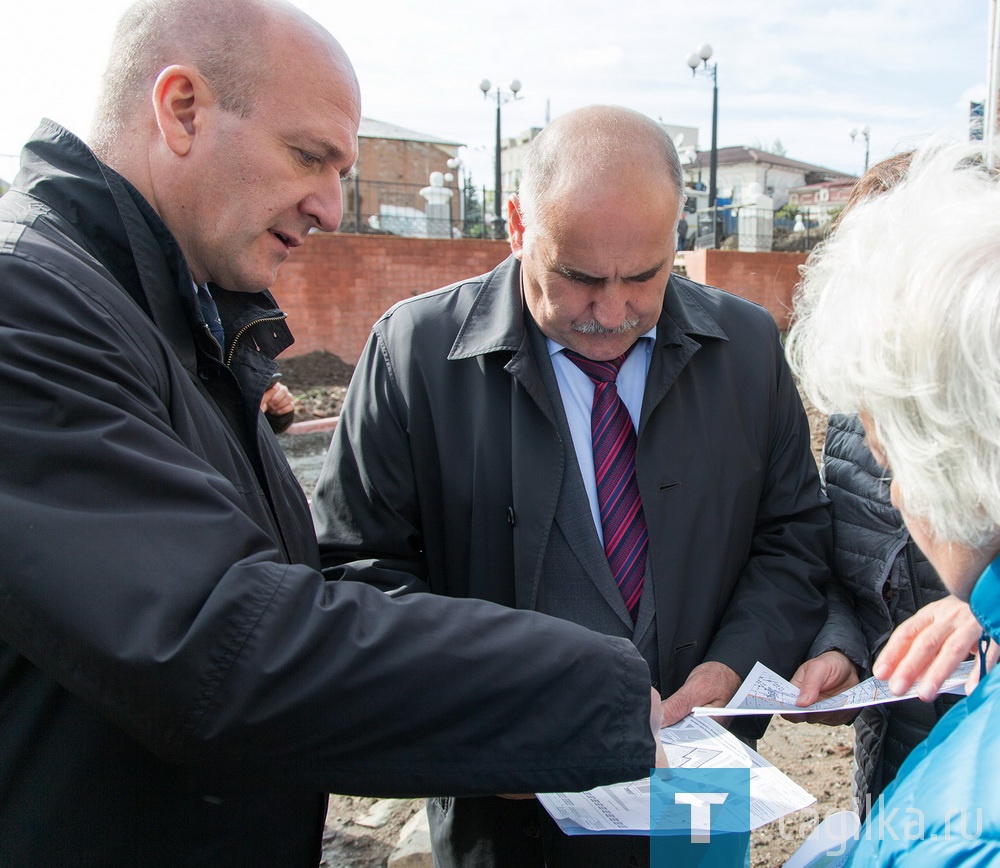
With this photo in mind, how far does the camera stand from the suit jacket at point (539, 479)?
2.05 meters

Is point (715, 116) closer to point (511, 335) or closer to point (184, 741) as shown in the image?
point (511, 335)

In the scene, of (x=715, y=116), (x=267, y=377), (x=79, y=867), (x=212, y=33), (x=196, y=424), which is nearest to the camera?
(x=79, y=867)

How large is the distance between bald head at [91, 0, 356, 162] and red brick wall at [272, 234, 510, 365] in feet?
46.6

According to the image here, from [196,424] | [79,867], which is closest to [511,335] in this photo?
[196,424]

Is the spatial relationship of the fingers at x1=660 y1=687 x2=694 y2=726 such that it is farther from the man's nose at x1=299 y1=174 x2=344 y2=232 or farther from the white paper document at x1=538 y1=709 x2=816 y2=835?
the man's nose at x1=299 y1=174 x2=344 y2=232

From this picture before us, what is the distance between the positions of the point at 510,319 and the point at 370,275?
577 inches

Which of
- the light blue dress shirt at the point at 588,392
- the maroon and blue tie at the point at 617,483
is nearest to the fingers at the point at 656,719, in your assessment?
the maroon and blue tie at the point at 617,483

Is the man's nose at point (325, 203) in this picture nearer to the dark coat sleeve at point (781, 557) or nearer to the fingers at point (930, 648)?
the dark coat sleeve at point (781, 557)

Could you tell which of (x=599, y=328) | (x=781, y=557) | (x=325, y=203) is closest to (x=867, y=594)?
(x=781, y=557)

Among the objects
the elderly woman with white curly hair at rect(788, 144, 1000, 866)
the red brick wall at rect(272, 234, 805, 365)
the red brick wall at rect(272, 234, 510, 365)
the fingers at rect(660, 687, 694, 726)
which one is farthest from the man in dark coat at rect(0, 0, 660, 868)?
the red brick wall at rect(272, 234, 510, 365)

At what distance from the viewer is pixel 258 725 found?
107 cm

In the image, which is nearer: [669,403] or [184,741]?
[184,741]

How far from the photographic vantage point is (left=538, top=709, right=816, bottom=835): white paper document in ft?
4.82

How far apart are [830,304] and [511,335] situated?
98 cm
